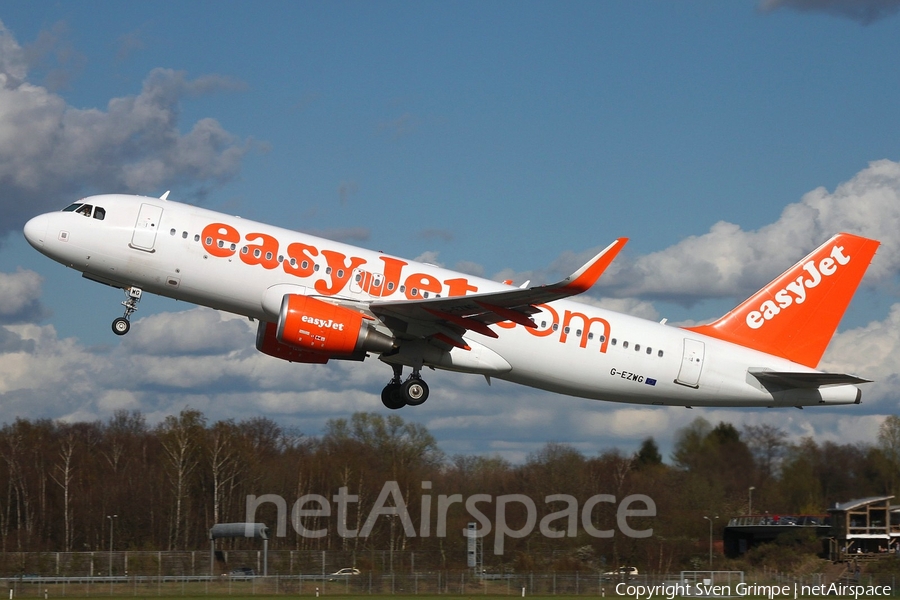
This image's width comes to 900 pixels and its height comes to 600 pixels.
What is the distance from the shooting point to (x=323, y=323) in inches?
1188

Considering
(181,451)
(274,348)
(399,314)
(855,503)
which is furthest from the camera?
(181,451)

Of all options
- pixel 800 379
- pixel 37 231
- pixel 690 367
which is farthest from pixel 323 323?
pixel 800 379

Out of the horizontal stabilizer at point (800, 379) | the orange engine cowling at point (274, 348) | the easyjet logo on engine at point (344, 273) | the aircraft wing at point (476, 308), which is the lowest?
the horizontal stabilizer at point (800, 379)

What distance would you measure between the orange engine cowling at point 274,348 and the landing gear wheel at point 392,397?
242cm

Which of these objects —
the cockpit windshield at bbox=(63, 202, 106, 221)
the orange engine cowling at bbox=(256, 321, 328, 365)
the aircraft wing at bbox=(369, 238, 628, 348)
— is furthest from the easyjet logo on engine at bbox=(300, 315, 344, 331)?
the cockpit windshield at bbox=(63, 202, 106, 221)

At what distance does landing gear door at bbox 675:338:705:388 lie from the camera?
34.4 meters

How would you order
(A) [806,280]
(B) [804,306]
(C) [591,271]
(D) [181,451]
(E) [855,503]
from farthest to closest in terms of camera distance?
(D) [181,451], (E) [855,503], (A) [806,280], (B) [804,306], (C) [591,271]

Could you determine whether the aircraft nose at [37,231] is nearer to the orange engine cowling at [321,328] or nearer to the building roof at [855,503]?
the orange engine cowling at [321,328]

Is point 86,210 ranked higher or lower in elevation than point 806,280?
higher

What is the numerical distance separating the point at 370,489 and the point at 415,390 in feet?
88.1

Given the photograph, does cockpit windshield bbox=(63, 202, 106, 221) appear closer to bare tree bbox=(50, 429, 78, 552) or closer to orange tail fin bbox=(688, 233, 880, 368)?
orange tail fin bbox=(688, 233, 880, 368)

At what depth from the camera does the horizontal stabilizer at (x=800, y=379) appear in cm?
3366

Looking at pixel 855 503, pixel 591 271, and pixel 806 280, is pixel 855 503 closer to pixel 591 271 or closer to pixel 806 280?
pixel 806 280

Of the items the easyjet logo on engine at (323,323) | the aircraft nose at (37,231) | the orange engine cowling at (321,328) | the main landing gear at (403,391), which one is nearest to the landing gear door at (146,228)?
the aircraft nose at (37,231)
